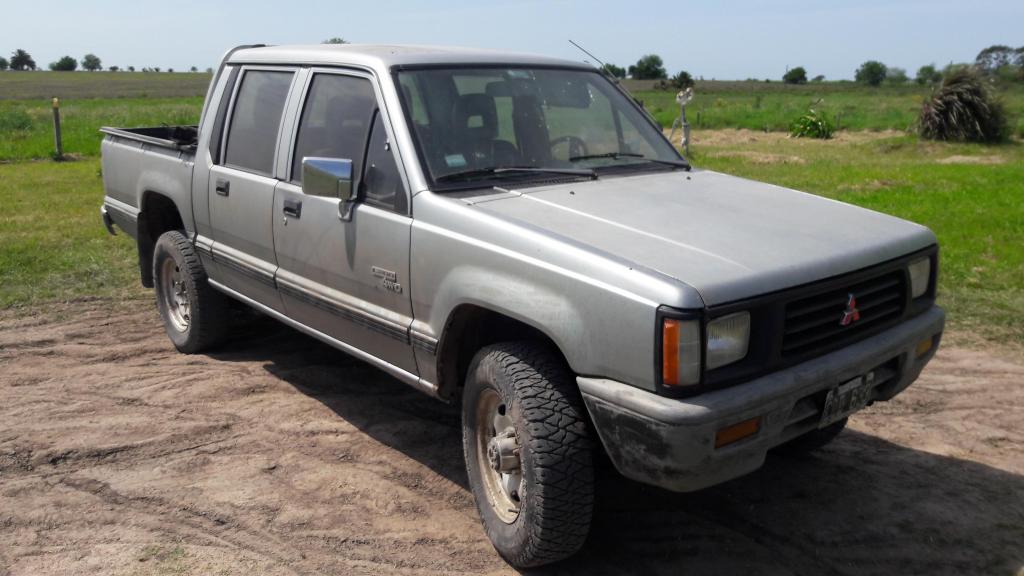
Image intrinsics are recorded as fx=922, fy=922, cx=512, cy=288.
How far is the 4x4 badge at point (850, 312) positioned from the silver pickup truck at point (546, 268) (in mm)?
11

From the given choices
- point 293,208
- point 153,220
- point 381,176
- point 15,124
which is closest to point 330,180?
point 381,176

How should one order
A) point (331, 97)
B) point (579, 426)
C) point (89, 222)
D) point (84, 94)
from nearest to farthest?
point (579, 426)
point (331, 97)
point (89, 222)
point (84, 94)

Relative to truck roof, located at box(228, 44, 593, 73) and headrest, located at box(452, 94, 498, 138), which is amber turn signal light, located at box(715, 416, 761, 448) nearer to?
headrest, located at box(452, 94, 498, 138)

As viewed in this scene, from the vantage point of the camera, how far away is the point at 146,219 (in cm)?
640

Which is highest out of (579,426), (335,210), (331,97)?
(331,97)

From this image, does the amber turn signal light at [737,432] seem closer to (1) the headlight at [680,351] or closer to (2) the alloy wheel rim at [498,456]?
(1) the headlight at [680,351]

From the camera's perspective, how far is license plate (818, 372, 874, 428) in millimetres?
3355

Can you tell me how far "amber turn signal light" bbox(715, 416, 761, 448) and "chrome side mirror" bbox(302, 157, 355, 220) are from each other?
198 centimetres

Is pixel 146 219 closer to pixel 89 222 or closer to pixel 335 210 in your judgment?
pixel 335 210

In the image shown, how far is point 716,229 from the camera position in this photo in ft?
11.8

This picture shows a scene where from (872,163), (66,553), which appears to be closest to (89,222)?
(66,553)


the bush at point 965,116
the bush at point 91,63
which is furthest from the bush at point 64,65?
the bush at point 965,116

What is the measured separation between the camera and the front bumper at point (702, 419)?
9.66 feet

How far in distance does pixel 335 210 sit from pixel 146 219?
8.87ft
